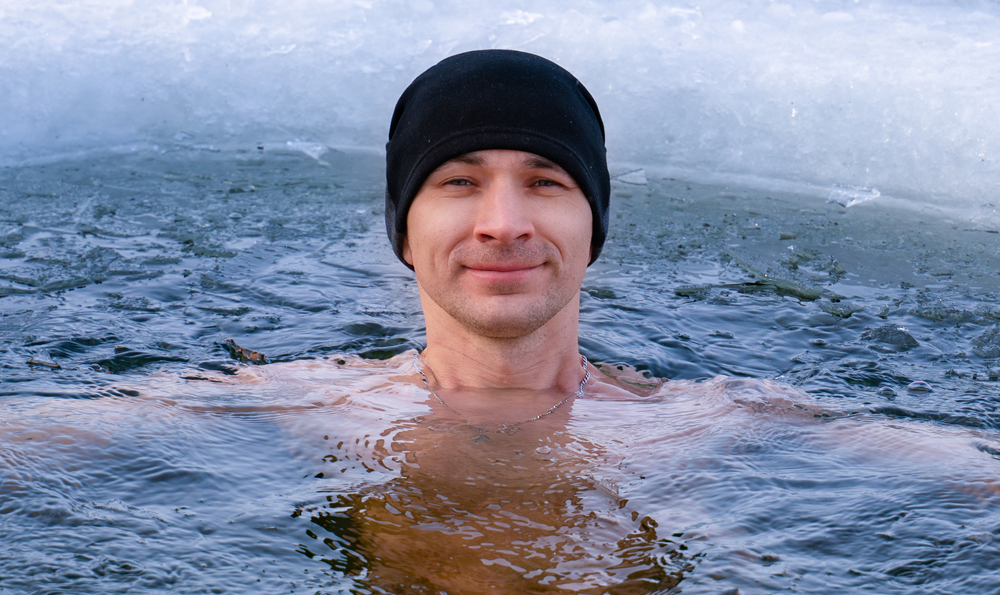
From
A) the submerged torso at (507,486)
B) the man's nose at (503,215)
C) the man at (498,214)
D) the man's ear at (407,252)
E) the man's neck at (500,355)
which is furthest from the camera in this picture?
the man's ear at (407,252)

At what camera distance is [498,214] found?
9.39 feet

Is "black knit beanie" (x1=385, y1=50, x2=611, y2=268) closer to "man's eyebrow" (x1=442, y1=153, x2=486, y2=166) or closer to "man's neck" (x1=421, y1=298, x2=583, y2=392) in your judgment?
"man's eyebrow" (x1=442, y1=153, x2=486, y2=166)

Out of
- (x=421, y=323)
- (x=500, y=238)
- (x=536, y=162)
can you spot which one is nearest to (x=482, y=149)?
(x=536, y=162)

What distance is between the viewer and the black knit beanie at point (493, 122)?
2990 millimetres

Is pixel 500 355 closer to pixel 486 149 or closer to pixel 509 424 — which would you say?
pixel 509 424

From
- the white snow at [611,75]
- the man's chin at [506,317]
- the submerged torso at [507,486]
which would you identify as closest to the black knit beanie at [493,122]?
the man's chin at [506,317]

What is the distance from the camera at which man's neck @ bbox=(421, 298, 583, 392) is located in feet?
10.8

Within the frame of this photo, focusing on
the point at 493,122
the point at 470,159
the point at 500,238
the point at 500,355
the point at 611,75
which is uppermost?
the point at 611,75

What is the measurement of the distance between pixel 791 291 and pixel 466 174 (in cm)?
241

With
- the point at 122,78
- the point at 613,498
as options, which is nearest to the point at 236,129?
the point at 122,78

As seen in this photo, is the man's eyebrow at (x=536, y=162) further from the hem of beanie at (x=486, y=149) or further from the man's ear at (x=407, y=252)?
the man's ear at (x=407, y=252)

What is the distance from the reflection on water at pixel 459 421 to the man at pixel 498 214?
0.21m

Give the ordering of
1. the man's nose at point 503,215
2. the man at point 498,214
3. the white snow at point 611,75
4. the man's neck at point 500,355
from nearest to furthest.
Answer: the man's nose at point 503,215 → the man at point 498,214 → the man's neck at point 500,355 → the white snow at point 611,75

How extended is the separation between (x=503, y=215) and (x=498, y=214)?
16 millimetres
